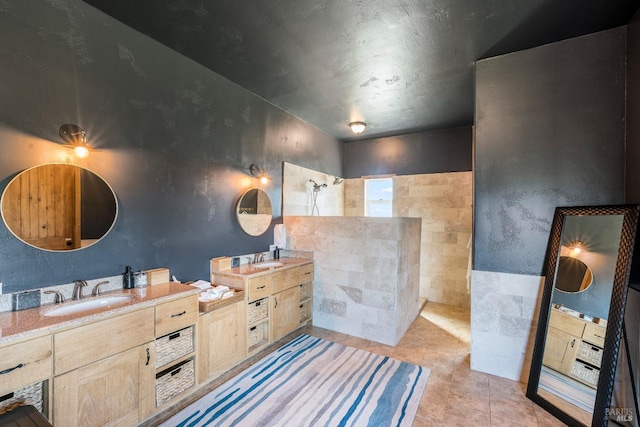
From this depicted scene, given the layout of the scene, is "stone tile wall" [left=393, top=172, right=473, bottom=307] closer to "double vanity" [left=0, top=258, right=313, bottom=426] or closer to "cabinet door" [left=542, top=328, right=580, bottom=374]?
"cabinet door" [left=542, top=328, right=580, bottom=374]

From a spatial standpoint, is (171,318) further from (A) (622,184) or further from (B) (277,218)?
(A) (622,184)

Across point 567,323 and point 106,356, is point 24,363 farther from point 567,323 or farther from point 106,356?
point 567,323

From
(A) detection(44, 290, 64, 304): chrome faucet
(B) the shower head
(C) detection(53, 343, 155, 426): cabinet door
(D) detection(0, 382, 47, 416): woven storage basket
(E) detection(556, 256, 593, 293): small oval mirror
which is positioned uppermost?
(B) the shower head

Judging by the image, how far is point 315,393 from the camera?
2217 mm

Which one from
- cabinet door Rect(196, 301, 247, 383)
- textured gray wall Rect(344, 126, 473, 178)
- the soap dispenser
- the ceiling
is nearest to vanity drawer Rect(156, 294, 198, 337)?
cabinet door Rect(196, 301, 247, 383)

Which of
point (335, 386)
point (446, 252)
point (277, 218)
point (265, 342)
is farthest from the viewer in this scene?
point (446, 252)

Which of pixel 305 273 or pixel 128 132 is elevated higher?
pixel 128 132

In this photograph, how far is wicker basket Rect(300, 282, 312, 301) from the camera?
3.43 metres

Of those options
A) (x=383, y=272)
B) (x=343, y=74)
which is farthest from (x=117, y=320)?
(x=343, y=74)

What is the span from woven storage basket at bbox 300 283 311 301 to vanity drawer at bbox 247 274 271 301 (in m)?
0.61

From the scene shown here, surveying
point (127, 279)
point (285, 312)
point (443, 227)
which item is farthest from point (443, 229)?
point (127, 279)

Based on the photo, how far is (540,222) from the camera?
92.2 inches

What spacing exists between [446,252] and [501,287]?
217 centimetres

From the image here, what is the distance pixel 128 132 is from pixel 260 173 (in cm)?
149
